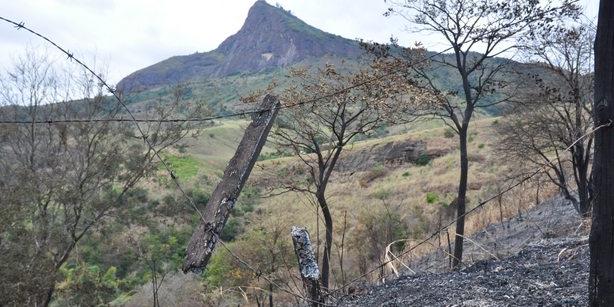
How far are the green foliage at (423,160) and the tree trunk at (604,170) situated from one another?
140 ft

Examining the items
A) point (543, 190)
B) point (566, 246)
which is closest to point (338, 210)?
point (543, 190)

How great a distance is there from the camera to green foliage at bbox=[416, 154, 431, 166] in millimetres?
44609

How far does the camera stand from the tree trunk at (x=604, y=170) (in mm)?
2379

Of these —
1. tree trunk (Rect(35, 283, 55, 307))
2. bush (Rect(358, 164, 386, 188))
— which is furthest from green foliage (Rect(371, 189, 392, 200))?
tree trunk (Rect(35, 283, 55, 307))

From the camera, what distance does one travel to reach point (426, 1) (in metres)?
11.0

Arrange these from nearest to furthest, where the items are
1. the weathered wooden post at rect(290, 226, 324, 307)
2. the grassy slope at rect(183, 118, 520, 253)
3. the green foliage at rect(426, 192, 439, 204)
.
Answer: the weathered wooden post at rect(290, 226, 324, 307) → the grassy slope at rect(183, 118, 520, 253) → the green foliage at rect(426, 192, 439, 204)

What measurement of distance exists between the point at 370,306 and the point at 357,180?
122ft

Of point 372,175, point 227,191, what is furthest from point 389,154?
point 227,191

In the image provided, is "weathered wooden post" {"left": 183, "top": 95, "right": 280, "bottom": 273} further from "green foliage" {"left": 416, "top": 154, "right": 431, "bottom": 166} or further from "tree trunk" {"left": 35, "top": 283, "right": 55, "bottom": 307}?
"green foliage" {"left": 416, "top": 154, "right": 431, "bottom": 166}

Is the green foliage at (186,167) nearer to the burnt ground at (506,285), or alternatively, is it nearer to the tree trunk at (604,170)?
the burnt ground at (506,285)

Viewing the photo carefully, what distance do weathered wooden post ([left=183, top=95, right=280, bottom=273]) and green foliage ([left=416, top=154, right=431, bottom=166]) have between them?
42327 millimetres

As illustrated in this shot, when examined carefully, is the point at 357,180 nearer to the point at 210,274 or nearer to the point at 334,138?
the point at 210,274

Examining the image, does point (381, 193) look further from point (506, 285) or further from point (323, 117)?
point (506, 285)

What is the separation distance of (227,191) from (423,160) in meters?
43.3
